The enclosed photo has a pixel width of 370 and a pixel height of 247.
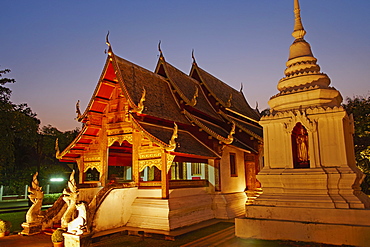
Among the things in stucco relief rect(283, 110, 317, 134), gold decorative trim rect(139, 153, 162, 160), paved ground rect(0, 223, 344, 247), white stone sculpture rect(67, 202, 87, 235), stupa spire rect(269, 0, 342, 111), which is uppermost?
stupa spire rect(269, 0, 342, 111)

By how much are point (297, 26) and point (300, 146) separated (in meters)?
3.27

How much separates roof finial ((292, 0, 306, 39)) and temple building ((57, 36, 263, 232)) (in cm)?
422

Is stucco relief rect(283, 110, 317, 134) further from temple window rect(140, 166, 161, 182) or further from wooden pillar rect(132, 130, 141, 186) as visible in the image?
temple window rect(140, 166, 161, 182)

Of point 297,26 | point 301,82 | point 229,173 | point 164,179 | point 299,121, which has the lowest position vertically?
point 164,179

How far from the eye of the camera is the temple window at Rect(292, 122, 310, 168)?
743cm

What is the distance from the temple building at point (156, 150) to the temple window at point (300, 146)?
10.9 ft

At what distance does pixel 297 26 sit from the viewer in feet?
26.7

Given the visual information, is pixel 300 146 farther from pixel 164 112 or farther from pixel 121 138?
pixel 121 138

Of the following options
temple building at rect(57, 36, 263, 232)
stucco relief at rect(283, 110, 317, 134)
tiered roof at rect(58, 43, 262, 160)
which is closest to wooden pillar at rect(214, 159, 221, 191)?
temple building at rect(57, 36, 263, 232)

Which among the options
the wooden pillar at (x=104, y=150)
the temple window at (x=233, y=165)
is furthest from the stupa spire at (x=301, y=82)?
the temple window at (x=233, y=165)

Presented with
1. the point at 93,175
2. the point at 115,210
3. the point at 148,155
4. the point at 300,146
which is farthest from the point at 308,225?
the point at 93,175

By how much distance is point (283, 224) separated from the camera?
629cm

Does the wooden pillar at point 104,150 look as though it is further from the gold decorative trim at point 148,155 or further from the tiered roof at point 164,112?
the gold decorative trim at point 148,155

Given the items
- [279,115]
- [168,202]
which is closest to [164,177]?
[168,202]
